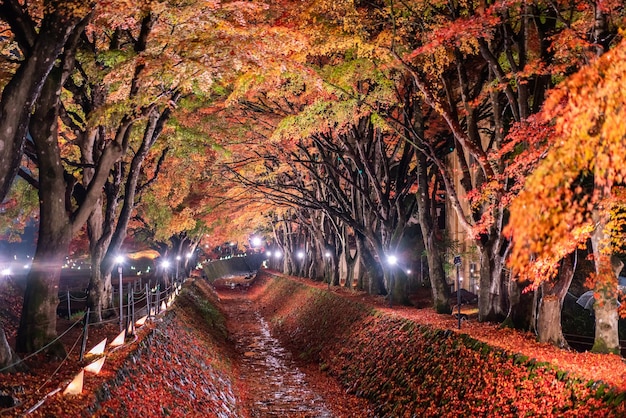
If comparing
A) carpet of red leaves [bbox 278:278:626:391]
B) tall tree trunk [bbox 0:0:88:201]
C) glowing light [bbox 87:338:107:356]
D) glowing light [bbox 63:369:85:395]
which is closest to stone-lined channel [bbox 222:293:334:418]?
carpet of red leaves [bbox 278:278:626:391]

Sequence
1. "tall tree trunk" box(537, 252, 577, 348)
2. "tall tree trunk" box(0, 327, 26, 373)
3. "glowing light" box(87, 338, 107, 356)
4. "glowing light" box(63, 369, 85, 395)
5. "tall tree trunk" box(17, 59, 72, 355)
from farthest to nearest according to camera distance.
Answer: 1. "tall tree trunk" box(537, 252, 577, 348)
2. "glowing light" box(87, 338, 107, 356)
3. "tall tree trunk" box(17, 59, 72, 355)
4. "tall tree trunk" box(0, 327, 26, 373)
5. "glowing light" box(63, 369, 85, 395)

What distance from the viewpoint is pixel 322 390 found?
16.4 meters

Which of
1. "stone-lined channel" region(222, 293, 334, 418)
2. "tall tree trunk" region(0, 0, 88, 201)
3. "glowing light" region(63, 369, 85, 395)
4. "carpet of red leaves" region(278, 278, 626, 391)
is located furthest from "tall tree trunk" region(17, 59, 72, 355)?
"carpet of red leaves" region(278, 278, 626, 391)

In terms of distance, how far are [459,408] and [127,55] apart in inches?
431

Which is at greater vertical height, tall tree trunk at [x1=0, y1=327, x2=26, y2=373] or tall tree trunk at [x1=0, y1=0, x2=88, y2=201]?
tall tree trunk at [x1=0, y1=0, x2=88, y2=201]

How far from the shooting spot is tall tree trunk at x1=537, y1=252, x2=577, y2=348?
12266 millimetres

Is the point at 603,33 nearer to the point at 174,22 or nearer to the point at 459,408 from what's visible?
the point at 459,408

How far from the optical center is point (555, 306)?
12258mm

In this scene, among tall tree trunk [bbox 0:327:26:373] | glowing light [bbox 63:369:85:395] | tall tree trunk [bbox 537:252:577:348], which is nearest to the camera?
glowing light [bbox 63:369:85:395]

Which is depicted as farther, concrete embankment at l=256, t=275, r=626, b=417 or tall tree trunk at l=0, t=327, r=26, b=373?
concrete embankment at l=256, t=275, r=626, b=417

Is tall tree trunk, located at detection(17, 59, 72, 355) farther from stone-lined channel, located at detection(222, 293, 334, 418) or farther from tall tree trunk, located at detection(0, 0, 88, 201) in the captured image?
stone-lined channel, located at detection(222, 293, 334, 418)

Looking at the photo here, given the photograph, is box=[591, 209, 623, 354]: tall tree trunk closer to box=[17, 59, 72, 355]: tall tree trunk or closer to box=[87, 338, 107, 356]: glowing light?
box=[87, 338, 107, 356]: glowing light

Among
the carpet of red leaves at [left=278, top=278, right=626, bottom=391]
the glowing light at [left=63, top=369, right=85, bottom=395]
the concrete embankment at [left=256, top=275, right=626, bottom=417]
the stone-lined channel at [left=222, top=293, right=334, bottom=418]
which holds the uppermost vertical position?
the glowing light at [left=63, top=369, right=85, bottom=395]

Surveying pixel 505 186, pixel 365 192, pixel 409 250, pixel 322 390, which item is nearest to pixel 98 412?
pixel 322 390
